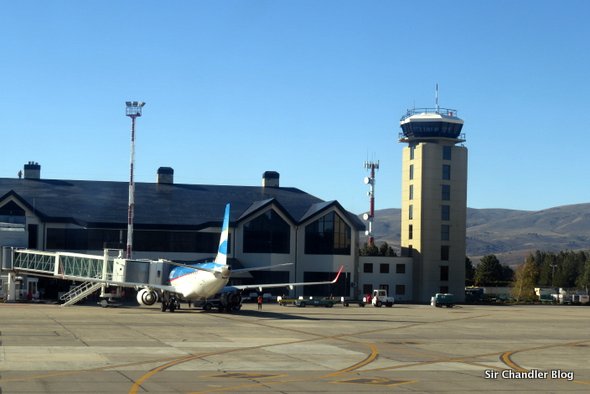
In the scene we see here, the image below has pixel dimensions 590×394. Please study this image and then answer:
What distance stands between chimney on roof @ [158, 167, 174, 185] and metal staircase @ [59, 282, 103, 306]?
119ft

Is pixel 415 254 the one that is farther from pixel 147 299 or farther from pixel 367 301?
pixel 147 299

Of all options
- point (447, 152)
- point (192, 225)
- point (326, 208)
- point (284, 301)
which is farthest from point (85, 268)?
point (447, 152)

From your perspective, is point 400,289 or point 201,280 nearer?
point 201,280

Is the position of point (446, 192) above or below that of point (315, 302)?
above

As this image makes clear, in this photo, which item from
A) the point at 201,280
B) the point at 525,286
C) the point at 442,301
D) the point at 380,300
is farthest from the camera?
the point at 525,286

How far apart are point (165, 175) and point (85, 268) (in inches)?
1622

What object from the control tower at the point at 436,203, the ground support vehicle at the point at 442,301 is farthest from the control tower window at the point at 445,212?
the ground support vehicle at the point at 442,301

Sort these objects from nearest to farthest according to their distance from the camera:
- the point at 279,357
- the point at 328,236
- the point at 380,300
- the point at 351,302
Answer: the point at 279,357
the point at 380,300
the point at 351,302
the point at 328,236

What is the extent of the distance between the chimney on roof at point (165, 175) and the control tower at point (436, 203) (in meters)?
33.7

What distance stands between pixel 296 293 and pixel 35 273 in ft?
122

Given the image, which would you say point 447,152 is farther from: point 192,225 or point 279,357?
point 279,357

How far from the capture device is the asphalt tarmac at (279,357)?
27797 mm

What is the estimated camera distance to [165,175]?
4892 inches

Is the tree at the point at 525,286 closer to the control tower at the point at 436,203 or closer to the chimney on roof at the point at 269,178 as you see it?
the control tower at the point at 436,203
